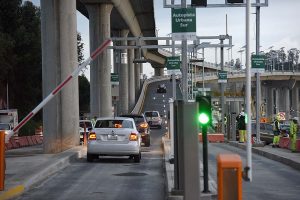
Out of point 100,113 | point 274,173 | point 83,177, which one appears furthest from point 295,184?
point 100,113

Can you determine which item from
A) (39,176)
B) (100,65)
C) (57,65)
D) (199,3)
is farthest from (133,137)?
(100,65)

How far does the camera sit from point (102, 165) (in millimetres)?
19453

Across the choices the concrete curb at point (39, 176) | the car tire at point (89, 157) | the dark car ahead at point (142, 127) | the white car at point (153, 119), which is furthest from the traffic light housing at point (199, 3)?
the white car at point (153, 119)

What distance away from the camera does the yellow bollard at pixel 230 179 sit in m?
7.37

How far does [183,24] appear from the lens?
12.5 metres

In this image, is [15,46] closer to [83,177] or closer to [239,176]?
[83,177]

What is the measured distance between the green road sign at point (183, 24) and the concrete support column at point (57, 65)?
12295 millimetres

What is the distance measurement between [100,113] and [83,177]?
3141 centimetres

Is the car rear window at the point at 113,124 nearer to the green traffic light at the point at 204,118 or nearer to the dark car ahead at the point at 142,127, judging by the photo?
the dark car ahead at the point at 142,127

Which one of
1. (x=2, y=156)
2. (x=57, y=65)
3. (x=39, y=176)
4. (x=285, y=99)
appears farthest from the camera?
(x=285, y=99)

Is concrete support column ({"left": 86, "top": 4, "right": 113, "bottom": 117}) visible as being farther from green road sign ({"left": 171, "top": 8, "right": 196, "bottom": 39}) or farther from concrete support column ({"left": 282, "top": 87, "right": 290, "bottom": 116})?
concrete support column ({"left": 282, "top": 87, "right": 290, "bottom": 116})

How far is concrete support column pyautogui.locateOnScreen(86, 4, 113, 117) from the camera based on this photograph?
46031 millimetres

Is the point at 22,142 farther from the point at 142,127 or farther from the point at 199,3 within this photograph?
the point at 199,3

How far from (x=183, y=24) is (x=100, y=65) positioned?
3433cm
